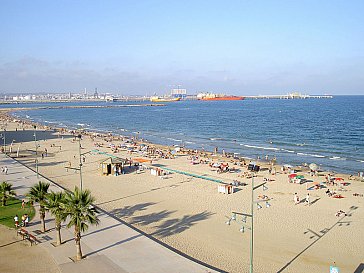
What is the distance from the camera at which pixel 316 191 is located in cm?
2645

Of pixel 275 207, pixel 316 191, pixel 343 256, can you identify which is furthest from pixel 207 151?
pixel 343 256

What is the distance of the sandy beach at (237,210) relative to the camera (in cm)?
1530

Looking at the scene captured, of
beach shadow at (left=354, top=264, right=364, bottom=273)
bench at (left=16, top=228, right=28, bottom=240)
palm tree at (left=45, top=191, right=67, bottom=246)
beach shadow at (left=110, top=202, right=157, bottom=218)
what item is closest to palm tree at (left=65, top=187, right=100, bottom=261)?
palm tree at (left=45, top=191, right=67, bottom=246)

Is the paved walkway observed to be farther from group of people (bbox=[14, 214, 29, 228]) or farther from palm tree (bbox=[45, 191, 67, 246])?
palm tree (bbox=[45, 191, 67, 246])

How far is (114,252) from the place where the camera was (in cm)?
1432

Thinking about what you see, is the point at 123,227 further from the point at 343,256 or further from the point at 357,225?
the point at 357,225

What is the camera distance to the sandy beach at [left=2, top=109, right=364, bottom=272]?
1530 centimetres

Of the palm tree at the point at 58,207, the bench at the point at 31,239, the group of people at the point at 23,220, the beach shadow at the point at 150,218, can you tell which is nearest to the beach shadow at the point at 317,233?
the beach shadow at the point at 150,218

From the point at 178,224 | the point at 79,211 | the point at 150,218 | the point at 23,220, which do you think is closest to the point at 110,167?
the point at 150,218

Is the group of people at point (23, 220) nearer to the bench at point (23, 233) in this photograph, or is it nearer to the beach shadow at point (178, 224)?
the bench at point (23, 233)

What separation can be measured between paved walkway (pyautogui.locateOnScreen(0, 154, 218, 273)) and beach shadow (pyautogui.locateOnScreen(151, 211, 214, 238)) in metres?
1.86

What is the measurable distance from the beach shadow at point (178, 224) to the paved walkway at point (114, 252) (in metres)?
1.86

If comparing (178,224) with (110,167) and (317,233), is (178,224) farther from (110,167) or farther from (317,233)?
(110,167)

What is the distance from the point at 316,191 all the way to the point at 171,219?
12.5 meters
